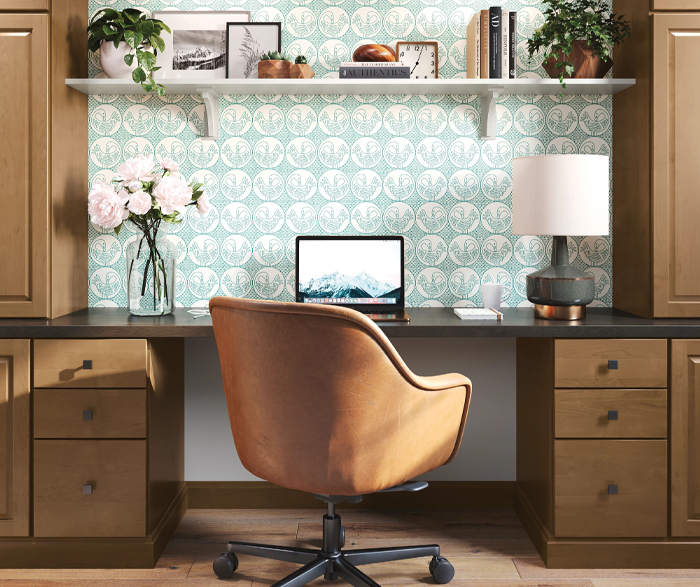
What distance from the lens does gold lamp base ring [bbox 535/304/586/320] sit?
1991 millimetres

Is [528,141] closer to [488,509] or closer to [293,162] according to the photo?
[293,162]

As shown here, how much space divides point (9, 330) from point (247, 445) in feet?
2.86

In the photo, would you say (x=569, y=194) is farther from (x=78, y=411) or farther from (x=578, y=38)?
(x=78, y=411)

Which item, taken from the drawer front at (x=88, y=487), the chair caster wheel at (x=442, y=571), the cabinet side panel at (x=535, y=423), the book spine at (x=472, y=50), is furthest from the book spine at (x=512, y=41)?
the drawer front at (x=88, y=487)

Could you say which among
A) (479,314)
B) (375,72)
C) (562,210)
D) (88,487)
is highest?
(375,72)

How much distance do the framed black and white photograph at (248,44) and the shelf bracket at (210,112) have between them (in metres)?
0.12

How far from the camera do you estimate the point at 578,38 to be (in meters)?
2.19

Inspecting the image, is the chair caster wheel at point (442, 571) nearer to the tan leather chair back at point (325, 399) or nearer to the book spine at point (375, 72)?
the tan leather chair back at point (325, 399)

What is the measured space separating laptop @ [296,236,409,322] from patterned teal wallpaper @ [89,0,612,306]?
0.40 feet

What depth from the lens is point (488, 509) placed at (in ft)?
7.81

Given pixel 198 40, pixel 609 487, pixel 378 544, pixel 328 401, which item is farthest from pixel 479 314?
pixel 198 40

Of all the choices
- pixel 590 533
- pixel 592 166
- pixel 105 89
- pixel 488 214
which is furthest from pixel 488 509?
pixel 105 89

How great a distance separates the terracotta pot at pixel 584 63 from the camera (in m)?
2.16

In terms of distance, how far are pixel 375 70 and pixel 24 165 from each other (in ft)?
4.08
